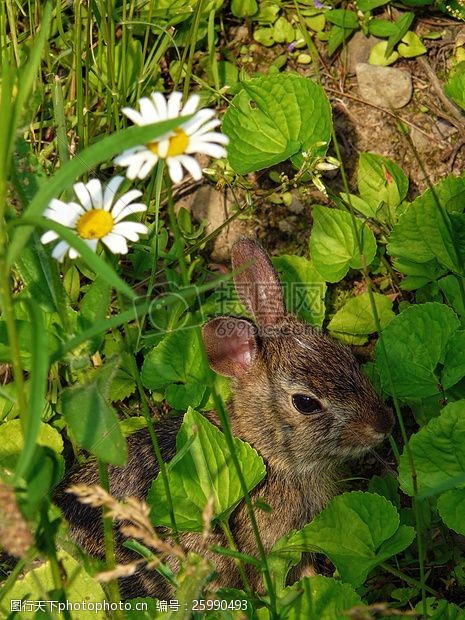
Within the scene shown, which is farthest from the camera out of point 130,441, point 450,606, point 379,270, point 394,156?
point 394,156

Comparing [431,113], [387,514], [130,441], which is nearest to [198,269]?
[130,441]

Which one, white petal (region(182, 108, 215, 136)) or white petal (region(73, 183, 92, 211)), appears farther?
white petal (region(73, 183, 92, 211))

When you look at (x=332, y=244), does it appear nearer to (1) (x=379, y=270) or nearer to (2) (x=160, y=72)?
(1) (x=379, y=270)

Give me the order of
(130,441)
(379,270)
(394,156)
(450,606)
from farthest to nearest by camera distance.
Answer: (394,156) < (379,270) < (130,441) < (450,606)

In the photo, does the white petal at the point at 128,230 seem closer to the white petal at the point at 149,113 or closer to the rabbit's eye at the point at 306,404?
the white petal at the point at 149,113

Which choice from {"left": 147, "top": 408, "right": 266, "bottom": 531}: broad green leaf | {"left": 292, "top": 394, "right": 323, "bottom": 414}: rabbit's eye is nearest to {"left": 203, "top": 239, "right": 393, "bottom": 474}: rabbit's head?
{"left": 292, "top": 394, "right": 323, "bottom": 414}: rabbit's eye

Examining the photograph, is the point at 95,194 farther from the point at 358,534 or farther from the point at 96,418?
the point at 358,534

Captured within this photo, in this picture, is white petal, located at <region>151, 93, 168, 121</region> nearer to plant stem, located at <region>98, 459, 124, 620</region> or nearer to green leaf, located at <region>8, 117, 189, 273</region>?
green leaf, located at <region>8, 117, 189, 273</region>
